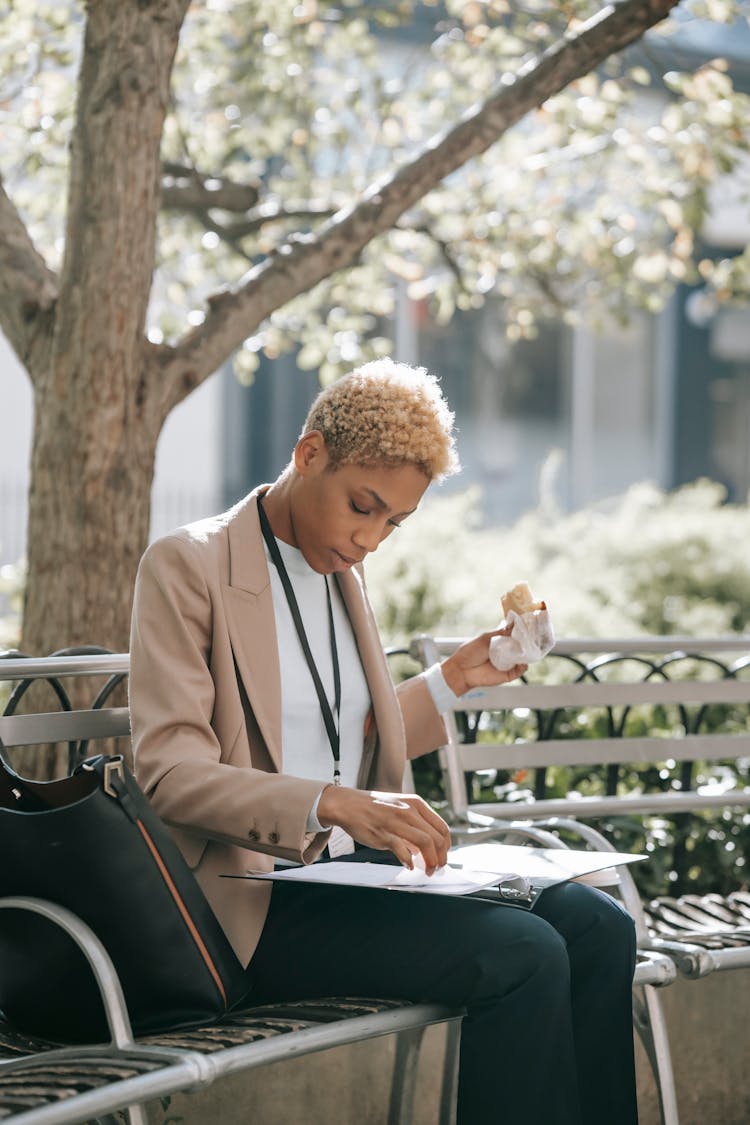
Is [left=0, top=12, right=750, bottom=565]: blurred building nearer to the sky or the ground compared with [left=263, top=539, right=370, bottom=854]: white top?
nearer to the sky

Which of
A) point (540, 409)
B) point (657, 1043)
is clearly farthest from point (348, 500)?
point (540, 409)

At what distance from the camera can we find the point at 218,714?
2.73 meters

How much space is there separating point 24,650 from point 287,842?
176 centimetres

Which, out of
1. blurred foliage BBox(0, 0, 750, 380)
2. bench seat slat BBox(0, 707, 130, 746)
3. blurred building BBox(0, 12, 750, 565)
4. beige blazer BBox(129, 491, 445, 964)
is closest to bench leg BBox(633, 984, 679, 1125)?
beige blazer BBox(129, 491, 445, 964)

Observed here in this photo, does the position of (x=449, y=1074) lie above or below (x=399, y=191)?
below

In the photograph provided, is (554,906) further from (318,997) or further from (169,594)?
(169,594)

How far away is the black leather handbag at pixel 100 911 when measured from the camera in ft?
7.67

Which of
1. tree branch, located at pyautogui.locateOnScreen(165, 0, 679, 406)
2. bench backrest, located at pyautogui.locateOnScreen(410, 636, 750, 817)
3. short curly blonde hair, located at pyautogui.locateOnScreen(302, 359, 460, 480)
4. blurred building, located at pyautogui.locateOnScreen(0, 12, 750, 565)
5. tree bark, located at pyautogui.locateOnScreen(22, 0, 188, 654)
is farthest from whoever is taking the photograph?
blurred building, located at pyautogui.locateOnScreen(0, 12, 750, 565)

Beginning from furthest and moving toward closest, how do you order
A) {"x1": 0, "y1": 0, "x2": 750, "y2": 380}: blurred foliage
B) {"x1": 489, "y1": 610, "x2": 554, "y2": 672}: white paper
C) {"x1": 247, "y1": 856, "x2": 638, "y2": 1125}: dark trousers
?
1. {"x1": 0, "y1": 0, "x2": 750, "y2": 380}: blurred foliage
2. {"x1": 489, "y1": 610, "x2": 554, "y2": 672}: white paper
3. {"x1": 247, "y1": 856, "x2": 638, "y2": 1125}: dark trousers

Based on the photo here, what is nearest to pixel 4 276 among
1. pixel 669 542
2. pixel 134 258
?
pixel 134 258

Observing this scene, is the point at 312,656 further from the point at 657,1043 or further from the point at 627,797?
the point at 627,797

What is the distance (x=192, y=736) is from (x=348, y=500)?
50cm

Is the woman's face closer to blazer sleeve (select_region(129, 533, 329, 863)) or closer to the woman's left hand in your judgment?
blazer sleeve (select_region(129, 533, 329, 863))

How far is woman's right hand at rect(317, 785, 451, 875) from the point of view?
2533mm
